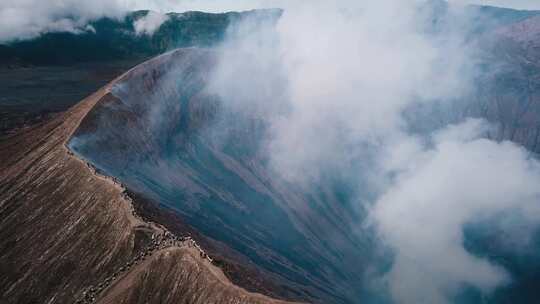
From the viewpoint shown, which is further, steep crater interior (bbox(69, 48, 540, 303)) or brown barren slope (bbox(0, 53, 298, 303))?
steep crater interior (bbox(69, 48, 540, 303))

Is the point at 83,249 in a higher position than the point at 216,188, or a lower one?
higher

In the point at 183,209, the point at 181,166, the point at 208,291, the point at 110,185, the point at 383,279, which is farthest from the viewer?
the point at 383,279

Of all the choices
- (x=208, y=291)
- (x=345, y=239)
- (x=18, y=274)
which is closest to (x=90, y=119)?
(x=18, y=274)

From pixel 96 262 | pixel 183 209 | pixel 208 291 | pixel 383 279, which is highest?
pixel 208 291

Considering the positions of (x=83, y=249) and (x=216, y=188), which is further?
(x=216, y=188)

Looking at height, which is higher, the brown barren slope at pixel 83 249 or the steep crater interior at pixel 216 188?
the brown barren slope at pixel 83 249

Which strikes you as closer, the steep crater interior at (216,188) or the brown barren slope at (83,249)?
the brown barren slope at (83,249)

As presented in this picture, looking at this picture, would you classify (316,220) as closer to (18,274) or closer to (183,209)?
(183,209)

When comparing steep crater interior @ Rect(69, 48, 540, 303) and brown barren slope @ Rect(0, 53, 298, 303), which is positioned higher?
brown barren slope @ Rect(0, 53, 298, 303)
